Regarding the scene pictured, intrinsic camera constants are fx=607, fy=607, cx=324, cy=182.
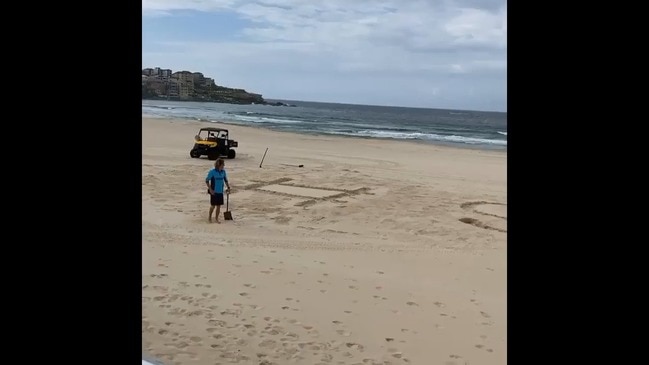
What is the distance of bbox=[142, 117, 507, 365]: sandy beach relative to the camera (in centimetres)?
375

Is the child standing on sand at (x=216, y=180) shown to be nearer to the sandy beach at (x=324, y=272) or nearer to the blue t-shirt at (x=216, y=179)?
the blue t-shirt at (x=216, y=179)

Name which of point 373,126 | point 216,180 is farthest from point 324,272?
point 373,126

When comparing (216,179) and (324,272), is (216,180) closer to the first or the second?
(216,179)

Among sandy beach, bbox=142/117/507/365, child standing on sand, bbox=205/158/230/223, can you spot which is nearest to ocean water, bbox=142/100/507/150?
sandy beach, bbox=142/117/507/365

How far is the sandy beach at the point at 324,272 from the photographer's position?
3746 mm

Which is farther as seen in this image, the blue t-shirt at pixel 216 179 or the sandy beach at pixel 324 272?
the blue t-shirt at pixel 216 179

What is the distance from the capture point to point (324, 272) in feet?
18.0

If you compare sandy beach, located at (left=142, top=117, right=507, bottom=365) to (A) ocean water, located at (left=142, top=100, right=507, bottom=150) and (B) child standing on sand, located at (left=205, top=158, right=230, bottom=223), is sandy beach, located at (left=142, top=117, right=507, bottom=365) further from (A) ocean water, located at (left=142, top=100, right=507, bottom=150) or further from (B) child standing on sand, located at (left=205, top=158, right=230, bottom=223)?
(A) ocean water, located at (left=142, top=100, right=507, bottom=150)

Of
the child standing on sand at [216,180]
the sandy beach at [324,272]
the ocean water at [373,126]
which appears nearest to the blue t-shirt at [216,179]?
the child standing on sand at [216,180]

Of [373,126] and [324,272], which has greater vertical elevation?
[373,126]
